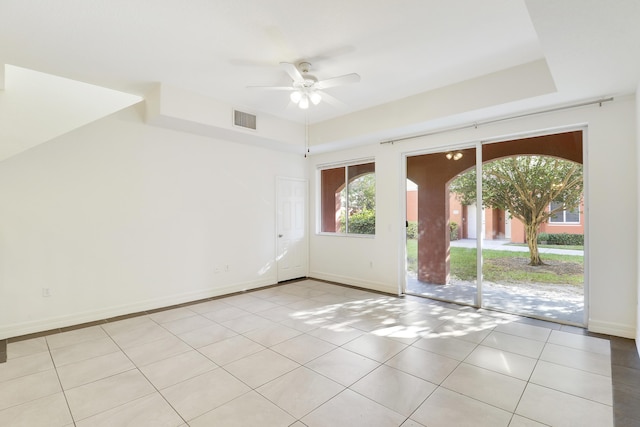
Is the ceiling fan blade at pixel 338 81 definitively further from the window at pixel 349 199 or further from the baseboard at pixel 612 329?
the baseboard at pixel 612 329

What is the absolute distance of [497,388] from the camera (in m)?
2.40

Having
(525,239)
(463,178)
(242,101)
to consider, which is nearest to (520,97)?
(463,178)

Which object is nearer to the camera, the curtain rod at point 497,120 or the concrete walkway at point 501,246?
the curtain rod at point 497,120

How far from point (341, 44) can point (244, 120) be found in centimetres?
228

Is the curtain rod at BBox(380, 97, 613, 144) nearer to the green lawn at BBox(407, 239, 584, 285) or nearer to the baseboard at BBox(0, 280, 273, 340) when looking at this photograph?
the green lawn at BBox(407, 239, 584, 285)

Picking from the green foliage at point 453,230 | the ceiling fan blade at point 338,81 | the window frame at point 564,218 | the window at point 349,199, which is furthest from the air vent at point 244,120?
the window frame at point 564,218

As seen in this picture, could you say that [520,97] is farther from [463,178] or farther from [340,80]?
[340,80]

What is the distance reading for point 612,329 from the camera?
3.40 metres

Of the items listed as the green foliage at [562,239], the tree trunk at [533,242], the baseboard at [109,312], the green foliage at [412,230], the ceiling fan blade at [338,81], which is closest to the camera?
the ceiling fan blade at [338,81]

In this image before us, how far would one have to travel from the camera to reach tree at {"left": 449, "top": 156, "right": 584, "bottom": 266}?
12.5 ft

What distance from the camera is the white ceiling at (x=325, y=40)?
2355 millimetres

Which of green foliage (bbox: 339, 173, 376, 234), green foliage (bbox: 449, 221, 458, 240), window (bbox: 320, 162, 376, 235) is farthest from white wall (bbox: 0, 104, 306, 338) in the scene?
green foliage (bbox: 449, 221, 458, 240)

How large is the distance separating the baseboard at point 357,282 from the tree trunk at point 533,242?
6.63 feet

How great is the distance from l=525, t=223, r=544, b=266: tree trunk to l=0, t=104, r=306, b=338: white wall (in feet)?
13.8
